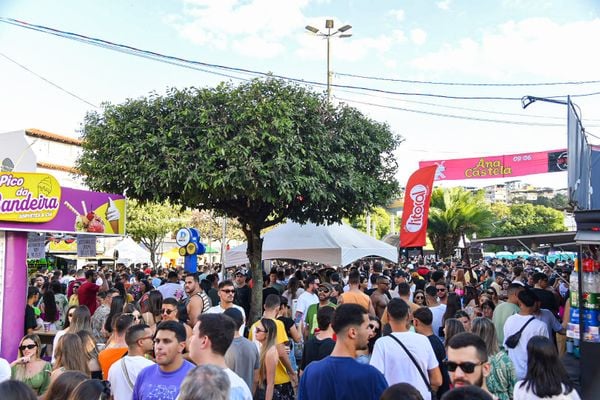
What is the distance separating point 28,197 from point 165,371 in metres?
5.36

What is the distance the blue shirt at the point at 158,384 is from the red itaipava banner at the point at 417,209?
8365 mm

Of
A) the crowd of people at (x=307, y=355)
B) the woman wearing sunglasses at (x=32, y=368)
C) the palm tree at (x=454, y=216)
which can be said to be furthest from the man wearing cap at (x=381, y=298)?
the palm tree at (x=454, y=216)

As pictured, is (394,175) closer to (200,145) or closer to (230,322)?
(200,145)


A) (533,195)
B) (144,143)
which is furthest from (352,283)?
(533,195)

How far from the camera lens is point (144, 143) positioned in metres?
10.2

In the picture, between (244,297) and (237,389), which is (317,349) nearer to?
(237,389)

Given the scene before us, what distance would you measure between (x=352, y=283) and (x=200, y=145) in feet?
12.3

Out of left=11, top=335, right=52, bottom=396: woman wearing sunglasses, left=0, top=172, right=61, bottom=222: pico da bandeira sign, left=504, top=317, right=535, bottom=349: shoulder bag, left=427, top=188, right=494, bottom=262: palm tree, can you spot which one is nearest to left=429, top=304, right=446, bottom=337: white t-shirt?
left=504, top=317, right=535, bottom=349: shoulder bag

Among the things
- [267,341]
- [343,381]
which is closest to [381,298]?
[267,341]

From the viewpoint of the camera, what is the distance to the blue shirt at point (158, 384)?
3756 mm

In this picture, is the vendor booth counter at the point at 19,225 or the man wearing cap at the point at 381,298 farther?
the man wearing cap at the point at 381,298

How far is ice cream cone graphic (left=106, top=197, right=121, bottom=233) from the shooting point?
1008 cm

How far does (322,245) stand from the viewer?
45.4 ft

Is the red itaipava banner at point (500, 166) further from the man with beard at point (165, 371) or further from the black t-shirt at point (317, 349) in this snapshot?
the man with beard at point (165, 371)
